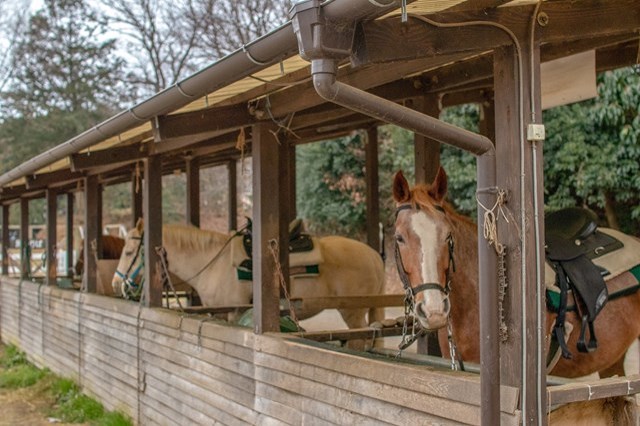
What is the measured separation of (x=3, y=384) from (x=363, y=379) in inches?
293

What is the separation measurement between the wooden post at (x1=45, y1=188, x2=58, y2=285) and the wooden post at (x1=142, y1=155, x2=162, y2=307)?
428 cm

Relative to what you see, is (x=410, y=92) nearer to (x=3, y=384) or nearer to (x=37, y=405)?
(x=37, y=405)

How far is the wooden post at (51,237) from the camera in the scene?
34.1 ft

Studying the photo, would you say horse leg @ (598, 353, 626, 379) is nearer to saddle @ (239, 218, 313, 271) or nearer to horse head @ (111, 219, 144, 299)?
saddle @ (239, 218, 313, 271)

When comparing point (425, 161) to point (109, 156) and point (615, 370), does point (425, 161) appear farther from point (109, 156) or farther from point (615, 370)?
point (109, 156)

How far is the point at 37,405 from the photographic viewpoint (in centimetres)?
828

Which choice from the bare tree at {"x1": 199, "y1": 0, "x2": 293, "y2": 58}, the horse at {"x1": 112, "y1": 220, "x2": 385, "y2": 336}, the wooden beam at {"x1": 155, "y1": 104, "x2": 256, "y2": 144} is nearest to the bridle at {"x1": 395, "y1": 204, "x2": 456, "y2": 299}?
the wooden beam at {"x1": 155, "y1": 104, "x2": 256, "y2": 144}

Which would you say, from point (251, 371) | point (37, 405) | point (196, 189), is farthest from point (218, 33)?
point (251, 371)

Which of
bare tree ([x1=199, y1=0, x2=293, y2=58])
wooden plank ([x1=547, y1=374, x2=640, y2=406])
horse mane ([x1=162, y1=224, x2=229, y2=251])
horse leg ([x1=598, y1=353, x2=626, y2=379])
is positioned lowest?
horse leg ([x1=598, y1=353, x2=626, y2=379])

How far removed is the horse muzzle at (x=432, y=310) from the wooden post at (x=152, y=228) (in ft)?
12.5

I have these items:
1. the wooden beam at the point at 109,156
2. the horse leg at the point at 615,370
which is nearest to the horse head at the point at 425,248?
the horse leg at the point at 615,370

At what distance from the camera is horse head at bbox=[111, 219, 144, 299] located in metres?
7.60

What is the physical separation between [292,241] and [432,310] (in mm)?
4257

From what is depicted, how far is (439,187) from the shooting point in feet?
12.0
